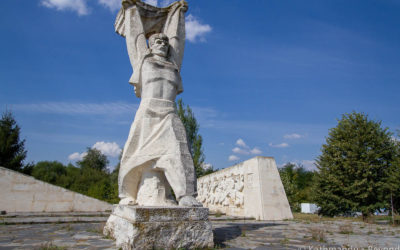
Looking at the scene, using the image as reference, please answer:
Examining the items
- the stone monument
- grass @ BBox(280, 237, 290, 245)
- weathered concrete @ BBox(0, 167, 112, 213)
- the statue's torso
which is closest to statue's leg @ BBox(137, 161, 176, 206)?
the stone monument

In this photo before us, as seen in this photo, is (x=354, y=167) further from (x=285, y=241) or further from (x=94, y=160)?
(x=94, y=160)

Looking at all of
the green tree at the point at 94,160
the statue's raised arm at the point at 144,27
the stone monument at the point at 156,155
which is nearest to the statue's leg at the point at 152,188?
the stone monument at the point at 156,155

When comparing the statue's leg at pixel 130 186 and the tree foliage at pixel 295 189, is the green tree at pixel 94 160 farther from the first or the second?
the statue's leg at pixel 130 186

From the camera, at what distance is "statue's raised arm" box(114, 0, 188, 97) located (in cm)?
475

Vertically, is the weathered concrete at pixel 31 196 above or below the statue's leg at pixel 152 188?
below

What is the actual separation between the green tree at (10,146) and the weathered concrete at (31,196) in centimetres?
787

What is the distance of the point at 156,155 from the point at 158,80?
119 centimetres

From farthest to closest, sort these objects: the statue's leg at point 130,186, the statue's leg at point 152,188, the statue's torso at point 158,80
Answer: the statue's torso at point 158,80
the statue's leg at point 130,186
the statue's leg at point 152,188

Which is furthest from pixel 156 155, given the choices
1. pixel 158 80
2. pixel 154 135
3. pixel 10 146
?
pixel 10 146

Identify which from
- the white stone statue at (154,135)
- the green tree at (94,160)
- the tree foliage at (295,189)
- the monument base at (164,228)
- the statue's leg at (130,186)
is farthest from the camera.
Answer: the green tree at (94,160)

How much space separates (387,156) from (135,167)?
9092mm

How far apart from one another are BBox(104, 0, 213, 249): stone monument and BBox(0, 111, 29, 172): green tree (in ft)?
50.0

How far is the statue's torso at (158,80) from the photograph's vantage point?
172 inches

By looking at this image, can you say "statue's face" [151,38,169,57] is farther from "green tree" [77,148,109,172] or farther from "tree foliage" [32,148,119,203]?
"green tree" [77,148,109,172]
